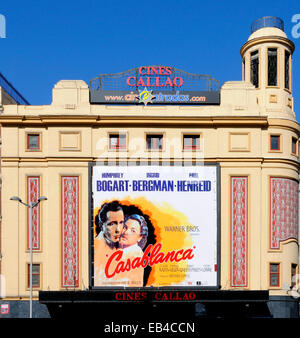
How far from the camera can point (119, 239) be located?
31422mm

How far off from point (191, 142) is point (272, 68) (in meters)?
10.5

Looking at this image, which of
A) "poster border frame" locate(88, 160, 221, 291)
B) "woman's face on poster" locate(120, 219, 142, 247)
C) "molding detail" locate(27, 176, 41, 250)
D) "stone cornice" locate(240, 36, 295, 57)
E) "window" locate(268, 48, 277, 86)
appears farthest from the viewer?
"window" locate(268, 48, 277, 86)

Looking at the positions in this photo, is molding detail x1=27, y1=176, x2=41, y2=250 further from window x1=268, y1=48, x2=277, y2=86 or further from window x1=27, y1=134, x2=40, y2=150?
window x1=268, y1=48, x2=277, y2=86

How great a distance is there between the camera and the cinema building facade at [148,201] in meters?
31.3

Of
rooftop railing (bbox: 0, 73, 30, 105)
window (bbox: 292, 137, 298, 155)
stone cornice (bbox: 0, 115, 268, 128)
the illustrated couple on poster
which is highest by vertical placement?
rooftop railing (bbox: 0, 73, 30, 105)

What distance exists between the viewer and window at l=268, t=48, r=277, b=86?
3400 centimetres

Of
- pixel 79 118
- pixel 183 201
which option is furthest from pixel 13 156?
pixel 183 201

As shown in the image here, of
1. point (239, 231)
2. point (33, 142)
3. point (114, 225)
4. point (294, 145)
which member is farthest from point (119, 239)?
point (294, 145)

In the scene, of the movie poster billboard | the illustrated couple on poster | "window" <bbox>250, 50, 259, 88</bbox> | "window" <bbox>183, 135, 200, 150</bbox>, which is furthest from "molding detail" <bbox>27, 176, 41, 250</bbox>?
"window" <bbox>250, 50, 259, 88</bbox>

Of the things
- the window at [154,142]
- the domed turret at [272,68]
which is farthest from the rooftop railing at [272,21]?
the window at [154,142]

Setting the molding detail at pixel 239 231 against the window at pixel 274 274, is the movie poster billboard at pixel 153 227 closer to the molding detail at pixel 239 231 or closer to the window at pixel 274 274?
the molding detail at pixel 239 231

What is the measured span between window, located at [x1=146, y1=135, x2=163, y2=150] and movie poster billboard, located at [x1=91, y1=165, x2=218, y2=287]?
2062 mm

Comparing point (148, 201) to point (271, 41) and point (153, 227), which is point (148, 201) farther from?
point (271, 41)
